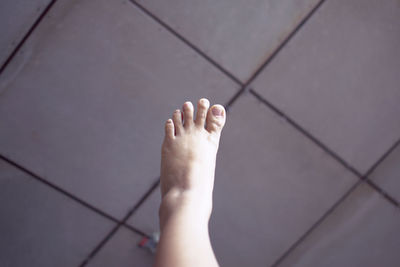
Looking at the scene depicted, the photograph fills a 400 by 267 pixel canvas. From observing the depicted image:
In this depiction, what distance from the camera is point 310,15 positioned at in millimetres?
1598

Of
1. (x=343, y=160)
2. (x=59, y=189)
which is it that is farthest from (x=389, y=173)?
(x=59, y=189)

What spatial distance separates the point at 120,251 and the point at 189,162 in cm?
78

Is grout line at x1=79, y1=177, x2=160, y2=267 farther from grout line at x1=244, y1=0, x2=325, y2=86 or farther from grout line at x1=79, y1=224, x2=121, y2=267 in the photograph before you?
grout line at x1=244, y1=0, x2=325, y2=86

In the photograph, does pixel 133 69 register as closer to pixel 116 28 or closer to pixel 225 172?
pixel 116 28

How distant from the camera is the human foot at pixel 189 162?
117 cm

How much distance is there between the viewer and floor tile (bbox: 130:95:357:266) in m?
1.72

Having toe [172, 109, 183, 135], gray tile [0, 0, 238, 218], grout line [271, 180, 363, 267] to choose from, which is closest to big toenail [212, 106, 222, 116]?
toe [172, 109, 183, 135]

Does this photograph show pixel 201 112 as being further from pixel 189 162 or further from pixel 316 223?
pixel 316 223

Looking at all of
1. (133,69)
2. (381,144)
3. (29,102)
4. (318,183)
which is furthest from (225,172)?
(29,102)

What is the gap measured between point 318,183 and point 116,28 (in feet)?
3.81

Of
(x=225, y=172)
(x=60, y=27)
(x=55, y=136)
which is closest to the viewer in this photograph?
(x=60, y=27)

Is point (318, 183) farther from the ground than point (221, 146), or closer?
farther from the ground

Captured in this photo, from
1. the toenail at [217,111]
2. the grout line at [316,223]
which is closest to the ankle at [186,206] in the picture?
the toenail at [217,111]

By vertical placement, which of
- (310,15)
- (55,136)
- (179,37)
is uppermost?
(310,15)
